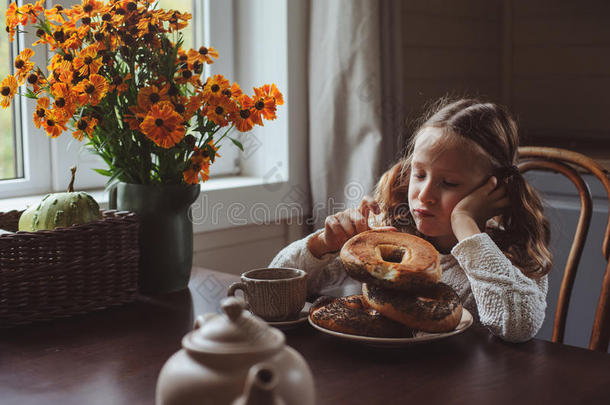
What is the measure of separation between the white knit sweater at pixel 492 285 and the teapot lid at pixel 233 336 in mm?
577

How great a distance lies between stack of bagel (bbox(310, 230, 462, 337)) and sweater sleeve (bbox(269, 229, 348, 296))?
0.41 m

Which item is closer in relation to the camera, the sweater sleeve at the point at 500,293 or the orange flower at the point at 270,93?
the sweater sleeve at the point at 500,293

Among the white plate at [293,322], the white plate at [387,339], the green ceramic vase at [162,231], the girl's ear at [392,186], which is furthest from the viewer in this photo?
the girl's ear at [392,186]

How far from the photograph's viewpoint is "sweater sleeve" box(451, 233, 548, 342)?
3.52 ft

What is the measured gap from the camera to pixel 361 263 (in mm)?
1005

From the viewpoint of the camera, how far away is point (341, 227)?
1409 mm

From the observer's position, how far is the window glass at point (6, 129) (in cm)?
172

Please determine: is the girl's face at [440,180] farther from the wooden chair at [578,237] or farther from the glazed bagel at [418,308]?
the glazed bagel at [418,308]

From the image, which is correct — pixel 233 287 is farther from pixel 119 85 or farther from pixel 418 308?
pixel 119 85

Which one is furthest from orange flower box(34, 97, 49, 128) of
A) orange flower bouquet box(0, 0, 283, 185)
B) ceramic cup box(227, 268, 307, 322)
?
ceramic cup box(227, 268, 307, 322)

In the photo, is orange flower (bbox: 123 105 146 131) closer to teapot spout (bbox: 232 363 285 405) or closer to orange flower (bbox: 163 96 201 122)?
orange flower (bbox: 163 96 201 122)

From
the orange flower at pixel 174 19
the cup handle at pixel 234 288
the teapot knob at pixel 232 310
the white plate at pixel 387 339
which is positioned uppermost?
the orange flower at pixel 174 19

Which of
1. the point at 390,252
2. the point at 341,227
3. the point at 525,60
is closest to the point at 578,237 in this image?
A: the point at 341,227

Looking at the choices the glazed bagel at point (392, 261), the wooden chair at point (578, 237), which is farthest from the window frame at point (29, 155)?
the wooden chair at point (578, 237)
